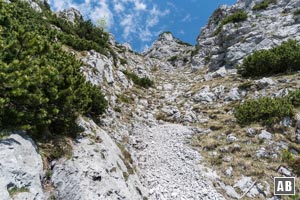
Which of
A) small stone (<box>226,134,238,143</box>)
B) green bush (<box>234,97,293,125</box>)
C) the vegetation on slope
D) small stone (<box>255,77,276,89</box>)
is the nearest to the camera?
the vegetation on slope

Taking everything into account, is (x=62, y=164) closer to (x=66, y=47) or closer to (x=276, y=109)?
(x=276, y=109)

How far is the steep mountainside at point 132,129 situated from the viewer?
9.59 meters

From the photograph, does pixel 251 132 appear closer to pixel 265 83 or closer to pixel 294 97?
pixel 294 97

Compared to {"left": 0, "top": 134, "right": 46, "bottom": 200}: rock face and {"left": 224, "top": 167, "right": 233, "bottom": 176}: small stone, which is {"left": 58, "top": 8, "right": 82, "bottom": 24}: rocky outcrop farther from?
{"left": 0, "top": 134, "right": 46, "bottom": 200}: rock face

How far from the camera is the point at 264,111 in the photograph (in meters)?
17.2

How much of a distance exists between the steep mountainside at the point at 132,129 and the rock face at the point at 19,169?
0.03 m

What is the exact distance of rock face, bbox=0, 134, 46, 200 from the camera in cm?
815

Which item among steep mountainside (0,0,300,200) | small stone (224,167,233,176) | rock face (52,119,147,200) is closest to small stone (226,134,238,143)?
steep mountainside (0,0,300,200)

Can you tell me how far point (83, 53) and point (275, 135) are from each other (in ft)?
53.3

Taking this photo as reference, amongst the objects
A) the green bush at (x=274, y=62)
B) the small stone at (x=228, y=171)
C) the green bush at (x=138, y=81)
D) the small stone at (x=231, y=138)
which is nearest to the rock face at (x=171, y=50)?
the green bush at (x=138, y=81)

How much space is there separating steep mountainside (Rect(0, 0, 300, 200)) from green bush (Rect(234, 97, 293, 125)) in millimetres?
72

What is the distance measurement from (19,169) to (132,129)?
9819mm

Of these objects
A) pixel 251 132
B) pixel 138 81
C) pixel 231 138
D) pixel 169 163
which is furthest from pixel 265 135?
pixel 138 81

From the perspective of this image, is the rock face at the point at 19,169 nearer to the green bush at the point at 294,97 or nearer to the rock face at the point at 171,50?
the green bush at the point at 294,97
